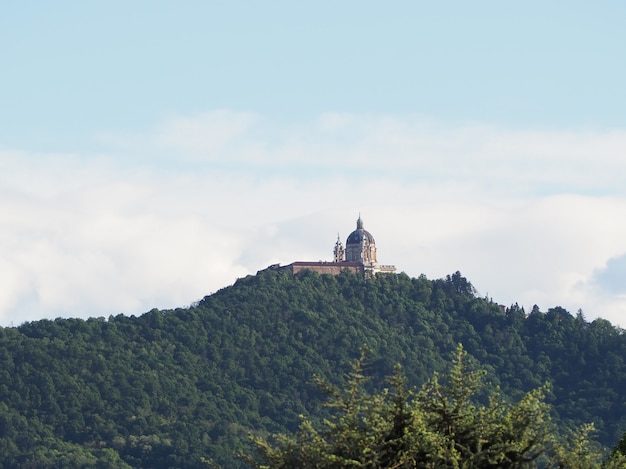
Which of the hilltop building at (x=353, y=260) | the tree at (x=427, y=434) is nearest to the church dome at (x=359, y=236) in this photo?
the hilltop building at (x=353, y=260)

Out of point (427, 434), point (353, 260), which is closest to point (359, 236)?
point (353, 260)

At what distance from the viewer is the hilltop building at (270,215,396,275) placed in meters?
154

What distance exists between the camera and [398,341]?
15500 centimetres

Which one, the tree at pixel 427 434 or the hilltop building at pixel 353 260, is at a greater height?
the hilltop building at pixel 353 260

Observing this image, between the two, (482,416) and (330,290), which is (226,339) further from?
(482,416)

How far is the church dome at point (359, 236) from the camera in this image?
15212cm

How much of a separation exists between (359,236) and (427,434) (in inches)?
4996

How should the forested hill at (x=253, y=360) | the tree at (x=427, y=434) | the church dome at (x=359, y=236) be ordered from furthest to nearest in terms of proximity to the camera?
the church dome at (x=359, y=236)
the forested hill at (x=253, y=360)
the tree at (x=427, y=434)

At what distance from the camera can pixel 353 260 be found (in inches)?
6201

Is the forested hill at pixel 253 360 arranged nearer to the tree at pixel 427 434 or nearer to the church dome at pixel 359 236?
the church dome at pixel 359 236

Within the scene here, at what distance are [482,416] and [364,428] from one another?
6.23 feet

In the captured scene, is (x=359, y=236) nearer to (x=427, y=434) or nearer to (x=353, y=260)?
(x=353, y=260)

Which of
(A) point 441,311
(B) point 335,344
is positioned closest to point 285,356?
(B) point 335,344

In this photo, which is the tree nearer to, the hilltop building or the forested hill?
the forested hill
